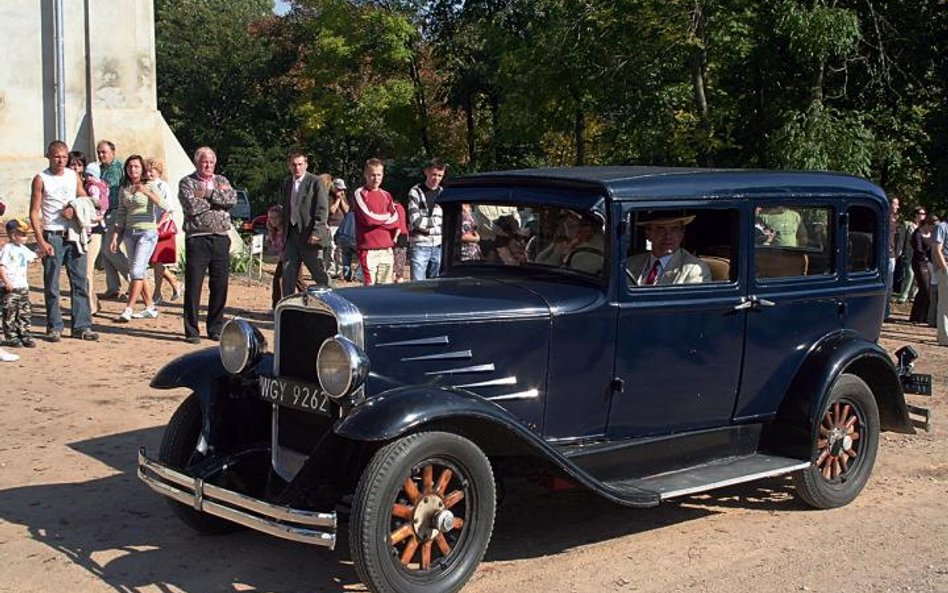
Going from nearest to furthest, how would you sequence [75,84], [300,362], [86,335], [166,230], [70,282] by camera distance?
[300,362]
[70,282]
[86,335]
[166,230]
[75,84]

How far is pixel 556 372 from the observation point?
17.6 feet

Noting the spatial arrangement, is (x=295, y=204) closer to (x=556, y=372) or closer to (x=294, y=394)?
(x=294, y=394)

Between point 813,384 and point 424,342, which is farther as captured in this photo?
point 813,384

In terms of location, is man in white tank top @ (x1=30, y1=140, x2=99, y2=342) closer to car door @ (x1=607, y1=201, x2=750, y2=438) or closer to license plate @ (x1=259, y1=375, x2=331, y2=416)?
license plate @ (x1=259, y1=375, x2=331, y2=416)

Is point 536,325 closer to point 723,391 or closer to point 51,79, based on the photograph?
point 723,391

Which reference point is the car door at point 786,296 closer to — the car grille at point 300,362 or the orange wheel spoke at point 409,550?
the orange wheel spoke at point 409,550

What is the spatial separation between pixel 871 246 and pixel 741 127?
11.5 m

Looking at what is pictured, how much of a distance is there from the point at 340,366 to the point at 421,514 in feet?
2.31

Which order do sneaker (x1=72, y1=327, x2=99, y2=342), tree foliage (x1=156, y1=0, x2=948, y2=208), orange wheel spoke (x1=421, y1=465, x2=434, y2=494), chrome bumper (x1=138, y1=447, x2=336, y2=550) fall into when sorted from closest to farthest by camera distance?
chrome bumper (x1=138, y1=447, x2=336, y2=550) < orange wheel spoke (x1=421, y1=465, x2=434, y2=494) < sneaker (x1=72, y1=327, x2=99, y2=342) < tree foliage (x1=156, y1=0, x2=948, y2=208)

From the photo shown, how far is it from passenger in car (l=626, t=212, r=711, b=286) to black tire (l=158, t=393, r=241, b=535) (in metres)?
2.32

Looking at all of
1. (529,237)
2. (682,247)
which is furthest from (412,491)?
(682,247)

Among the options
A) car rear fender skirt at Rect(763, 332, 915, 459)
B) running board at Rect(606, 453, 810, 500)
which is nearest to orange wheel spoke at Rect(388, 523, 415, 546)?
running board at Rect(606, 453, 810, 500)

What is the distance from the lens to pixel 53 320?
10.1m

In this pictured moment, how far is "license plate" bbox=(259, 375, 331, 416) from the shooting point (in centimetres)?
505
